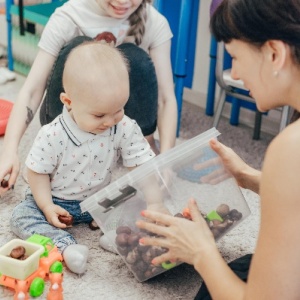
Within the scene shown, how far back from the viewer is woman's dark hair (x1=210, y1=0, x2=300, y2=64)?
28.8 inches

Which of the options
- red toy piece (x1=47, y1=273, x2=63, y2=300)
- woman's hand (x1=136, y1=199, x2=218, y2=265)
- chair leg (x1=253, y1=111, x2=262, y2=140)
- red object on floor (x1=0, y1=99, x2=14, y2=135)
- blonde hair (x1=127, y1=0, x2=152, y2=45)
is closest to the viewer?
woman's hand (x1=136, y1=199, x2=218, y2=265)

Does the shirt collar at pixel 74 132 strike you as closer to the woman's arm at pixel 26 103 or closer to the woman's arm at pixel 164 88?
the woman's arm at pixel 26 103

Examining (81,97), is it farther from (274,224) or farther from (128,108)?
(274,224)

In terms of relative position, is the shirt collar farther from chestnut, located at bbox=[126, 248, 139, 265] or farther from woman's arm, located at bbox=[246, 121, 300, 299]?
woman's arm, located at bbox=[246, 121, 300, 299]

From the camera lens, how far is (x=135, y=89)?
1.51 m

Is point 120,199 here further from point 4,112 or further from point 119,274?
point 4,112

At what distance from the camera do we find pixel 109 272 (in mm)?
1180

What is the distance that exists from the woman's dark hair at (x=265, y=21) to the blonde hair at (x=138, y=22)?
2.35 feet

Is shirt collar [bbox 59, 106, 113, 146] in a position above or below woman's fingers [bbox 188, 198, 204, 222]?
below

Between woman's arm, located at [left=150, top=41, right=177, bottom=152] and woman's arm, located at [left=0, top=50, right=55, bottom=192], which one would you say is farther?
woman's arm, located at [left=150, top=41, right=177, bottom=152]

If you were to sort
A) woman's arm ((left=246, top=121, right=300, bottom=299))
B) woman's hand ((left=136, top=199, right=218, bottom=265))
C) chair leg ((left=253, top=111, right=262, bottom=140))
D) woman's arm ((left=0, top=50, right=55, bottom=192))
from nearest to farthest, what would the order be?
1. woman's arm ((left=246, top=121, right=300, bottom=299))
2. woman's hand ((left=136, top=199, right=218, bottom=265))
3. woman's arm ((left=0, top=50, right=55, bottom=192))
4. chair leg ((left=253, top=111, right=262, bottom=140))

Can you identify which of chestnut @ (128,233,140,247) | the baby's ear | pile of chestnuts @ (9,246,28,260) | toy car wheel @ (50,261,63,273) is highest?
the baby's ear

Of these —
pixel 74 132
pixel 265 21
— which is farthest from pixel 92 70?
pixel 265 21

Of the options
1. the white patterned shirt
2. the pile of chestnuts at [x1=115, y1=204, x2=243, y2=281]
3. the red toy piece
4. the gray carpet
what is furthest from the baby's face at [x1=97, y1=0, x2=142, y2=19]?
the red toy piece
